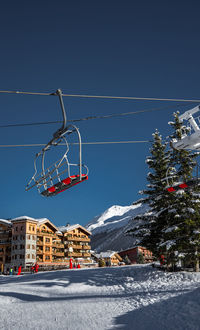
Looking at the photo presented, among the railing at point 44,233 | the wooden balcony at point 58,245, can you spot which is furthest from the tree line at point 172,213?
the wooden balcony at point 58,245

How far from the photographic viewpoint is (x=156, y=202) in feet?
89.1

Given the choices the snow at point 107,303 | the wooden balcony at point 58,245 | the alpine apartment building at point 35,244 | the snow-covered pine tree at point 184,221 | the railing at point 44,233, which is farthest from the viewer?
the wooden balcony at point 58,245

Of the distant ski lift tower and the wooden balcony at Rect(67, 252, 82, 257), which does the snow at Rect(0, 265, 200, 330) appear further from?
the wooden balcony at Rect(67, 252, 82, 257)

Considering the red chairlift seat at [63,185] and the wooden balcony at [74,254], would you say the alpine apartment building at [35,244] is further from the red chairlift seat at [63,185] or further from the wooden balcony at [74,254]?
the red chairlift seat at [63,185]

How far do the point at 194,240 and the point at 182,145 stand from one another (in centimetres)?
890

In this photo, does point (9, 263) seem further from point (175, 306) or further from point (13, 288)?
point (175, 306)

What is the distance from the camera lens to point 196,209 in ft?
80.8

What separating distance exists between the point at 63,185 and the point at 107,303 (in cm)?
937

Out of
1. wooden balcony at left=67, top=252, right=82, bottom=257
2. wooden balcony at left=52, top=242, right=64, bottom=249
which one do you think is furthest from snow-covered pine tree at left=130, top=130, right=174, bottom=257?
wooden balcony at left=67, top=252, right=82, bottom=257

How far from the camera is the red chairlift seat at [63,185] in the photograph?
1266 cm

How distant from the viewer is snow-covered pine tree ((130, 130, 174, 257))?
26281mm

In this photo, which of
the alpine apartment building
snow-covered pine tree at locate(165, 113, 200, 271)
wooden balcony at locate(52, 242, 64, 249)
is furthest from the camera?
wooden balcony at locate(52, 242, 64, 249)

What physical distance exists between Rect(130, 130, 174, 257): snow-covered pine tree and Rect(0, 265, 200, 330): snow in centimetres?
271

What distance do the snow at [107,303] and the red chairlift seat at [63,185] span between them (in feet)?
23.0
